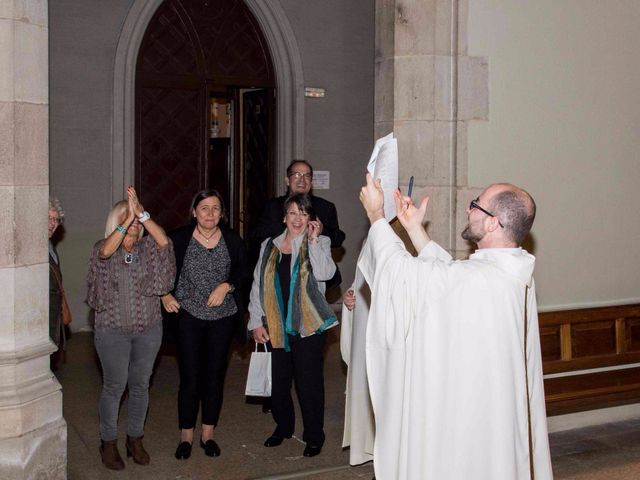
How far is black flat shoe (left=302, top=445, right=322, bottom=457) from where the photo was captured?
5930 millimetres

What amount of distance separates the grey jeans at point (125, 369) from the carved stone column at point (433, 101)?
6.25ft

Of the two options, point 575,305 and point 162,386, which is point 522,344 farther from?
point 162,386

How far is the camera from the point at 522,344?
376 cm

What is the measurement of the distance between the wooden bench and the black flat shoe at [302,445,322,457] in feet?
5.29

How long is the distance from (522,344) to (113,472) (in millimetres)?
2872

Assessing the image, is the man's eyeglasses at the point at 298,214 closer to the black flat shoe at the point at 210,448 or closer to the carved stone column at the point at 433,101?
the carved stone column at the point at 433,101

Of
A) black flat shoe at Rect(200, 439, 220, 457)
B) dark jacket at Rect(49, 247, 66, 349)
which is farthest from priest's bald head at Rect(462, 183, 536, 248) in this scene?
dark jacket at Rect(49, 247, 66, 349)

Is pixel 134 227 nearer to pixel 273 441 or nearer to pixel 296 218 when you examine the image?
pixel 296 218

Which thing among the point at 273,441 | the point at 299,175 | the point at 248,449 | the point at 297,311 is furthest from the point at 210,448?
the point at 299,175

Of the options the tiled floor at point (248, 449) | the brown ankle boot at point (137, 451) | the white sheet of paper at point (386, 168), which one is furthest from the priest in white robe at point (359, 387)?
the white sheet of paper at point (386, 168)

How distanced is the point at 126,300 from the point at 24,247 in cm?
75

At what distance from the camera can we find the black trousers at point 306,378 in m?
5.96

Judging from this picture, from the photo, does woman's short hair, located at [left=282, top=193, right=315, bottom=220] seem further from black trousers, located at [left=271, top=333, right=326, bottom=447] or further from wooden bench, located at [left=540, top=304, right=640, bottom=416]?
wooden bench, located at [left=540, top=304, right=640, bottom=416]

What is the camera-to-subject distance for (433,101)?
19.7ft
